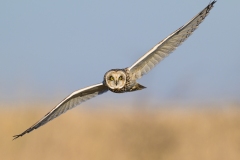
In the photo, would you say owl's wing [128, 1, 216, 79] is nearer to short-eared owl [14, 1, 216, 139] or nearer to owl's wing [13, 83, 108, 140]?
short-eared owl [14, 1, 216, 139]

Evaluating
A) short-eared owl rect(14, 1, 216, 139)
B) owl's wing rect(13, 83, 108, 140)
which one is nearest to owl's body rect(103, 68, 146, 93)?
short-eared owl rect(14, 1, 216, 139)

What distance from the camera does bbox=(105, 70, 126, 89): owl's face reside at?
13.3 m

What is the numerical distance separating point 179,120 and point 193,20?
15.8 ft

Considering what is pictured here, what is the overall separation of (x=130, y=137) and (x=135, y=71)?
2.37 metres

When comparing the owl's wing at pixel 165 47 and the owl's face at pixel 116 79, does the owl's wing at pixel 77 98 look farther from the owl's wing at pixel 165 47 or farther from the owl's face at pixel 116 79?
the owl's wing at pixel 165 47

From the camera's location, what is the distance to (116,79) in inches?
522

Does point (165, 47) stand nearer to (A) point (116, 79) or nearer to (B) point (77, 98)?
(A) point (116, 79)

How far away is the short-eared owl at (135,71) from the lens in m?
12.9

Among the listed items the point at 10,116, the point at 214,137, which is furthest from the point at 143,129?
the point at 10,116

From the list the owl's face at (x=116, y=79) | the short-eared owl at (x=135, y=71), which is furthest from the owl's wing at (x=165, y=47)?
the owl's face at (x=116, y=79)

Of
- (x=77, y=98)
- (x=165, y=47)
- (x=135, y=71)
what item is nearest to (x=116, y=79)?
(x=135, y=71)

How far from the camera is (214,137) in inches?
660

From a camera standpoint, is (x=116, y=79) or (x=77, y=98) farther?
(x=77, y=98)

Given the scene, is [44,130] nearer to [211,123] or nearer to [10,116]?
[10,116]
